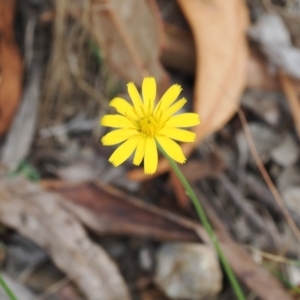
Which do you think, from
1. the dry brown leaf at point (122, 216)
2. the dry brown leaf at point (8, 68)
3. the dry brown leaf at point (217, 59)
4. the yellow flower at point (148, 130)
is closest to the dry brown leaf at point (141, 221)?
the dry brown leaf at point (122, 216)

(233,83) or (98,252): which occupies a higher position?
(233,83)

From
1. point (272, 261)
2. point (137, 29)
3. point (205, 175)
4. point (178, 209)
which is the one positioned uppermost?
point (137, 29)

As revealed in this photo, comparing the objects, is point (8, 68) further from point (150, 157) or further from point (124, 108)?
point (150, 157)

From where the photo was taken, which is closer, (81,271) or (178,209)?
(81,271)

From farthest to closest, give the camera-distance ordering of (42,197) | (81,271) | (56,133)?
(56,133) → (42,197) → (81,271)

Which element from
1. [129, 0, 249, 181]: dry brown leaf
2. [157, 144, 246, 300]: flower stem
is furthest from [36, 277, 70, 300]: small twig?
[157, 144, 246, 300]: flower stem

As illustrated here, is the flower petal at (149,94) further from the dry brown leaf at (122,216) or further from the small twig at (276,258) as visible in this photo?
the small twig at (276,258)

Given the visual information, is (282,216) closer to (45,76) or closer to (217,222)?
(217,222)

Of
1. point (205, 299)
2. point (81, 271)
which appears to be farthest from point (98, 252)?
point (205, 299)
